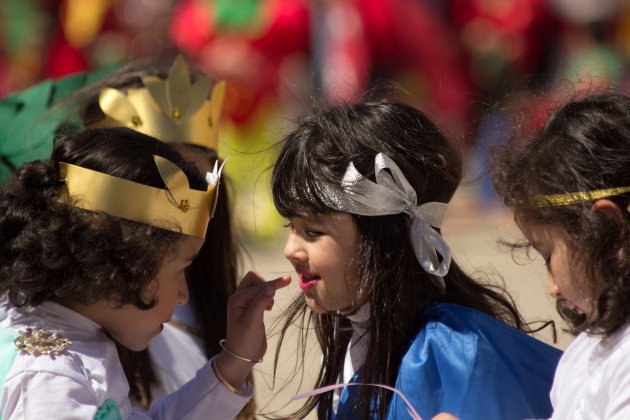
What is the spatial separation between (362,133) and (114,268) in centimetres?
52

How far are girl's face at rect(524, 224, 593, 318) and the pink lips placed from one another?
420 millimetres

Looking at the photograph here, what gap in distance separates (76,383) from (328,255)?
1.63ft

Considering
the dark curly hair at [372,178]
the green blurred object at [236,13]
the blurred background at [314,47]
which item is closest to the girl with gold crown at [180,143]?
the dark curly hair at [372,178]

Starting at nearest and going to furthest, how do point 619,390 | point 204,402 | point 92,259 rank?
1. point 619,390
2. point 92,259
3. point 204,402

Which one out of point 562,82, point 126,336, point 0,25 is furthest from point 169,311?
point 0,25

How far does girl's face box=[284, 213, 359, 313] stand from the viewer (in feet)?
5.75

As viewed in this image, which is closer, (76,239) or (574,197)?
(574,197)

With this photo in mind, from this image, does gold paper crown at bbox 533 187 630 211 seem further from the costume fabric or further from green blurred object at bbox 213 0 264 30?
green blurred object at bbox 213 0 264 30

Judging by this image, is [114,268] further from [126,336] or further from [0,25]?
[0,25]

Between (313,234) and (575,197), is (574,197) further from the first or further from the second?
(313,234)

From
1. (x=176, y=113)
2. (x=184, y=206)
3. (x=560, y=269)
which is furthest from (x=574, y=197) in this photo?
(x=176, y=113)

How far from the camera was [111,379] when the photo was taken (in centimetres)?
161

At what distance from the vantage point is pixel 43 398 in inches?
58.1

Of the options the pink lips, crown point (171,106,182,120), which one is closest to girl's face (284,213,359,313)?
the pink lips
